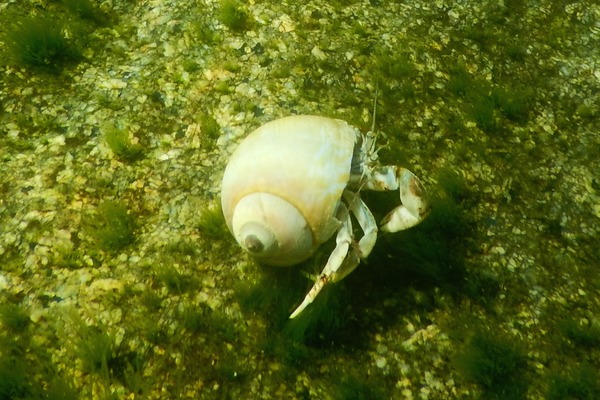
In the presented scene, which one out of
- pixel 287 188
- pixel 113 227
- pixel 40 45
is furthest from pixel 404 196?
pixel 40 45

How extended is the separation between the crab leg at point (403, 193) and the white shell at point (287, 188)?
0.28 m

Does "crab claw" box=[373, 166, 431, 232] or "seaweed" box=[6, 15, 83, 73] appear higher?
"seaweed" box=[6, 15, 83, 73]

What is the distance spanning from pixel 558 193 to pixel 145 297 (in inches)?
116

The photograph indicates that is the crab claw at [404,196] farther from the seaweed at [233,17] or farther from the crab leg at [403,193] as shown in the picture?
the seaweed at [233,17]

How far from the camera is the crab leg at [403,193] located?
2.93 m

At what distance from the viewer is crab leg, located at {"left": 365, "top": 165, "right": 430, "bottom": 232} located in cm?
293

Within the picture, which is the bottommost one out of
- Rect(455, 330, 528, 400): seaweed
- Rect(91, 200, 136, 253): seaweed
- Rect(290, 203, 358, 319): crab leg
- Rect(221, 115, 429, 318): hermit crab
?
Rect(455, 330, 528, 400): seaweed

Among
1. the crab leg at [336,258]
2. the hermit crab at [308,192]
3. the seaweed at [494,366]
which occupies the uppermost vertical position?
the hermit crab at [308,192]

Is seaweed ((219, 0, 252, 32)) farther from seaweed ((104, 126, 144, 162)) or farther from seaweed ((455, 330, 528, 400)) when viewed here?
seaweed ((455, 330, 528, 400))

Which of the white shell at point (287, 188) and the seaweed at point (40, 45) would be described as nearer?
Answer: the white shell at point (287, 188)

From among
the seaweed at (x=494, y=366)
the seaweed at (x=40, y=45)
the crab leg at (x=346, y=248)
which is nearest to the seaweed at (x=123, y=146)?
the seaweed at (x=40, y=45)

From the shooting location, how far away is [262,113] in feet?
12.6

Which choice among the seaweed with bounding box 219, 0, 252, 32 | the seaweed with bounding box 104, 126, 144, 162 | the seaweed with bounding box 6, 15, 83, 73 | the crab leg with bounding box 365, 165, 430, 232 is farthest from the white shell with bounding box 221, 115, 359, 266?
the seaweed with bounding box 6, 15, 83, 73

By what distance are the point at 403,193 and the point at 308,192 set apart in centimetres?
60
